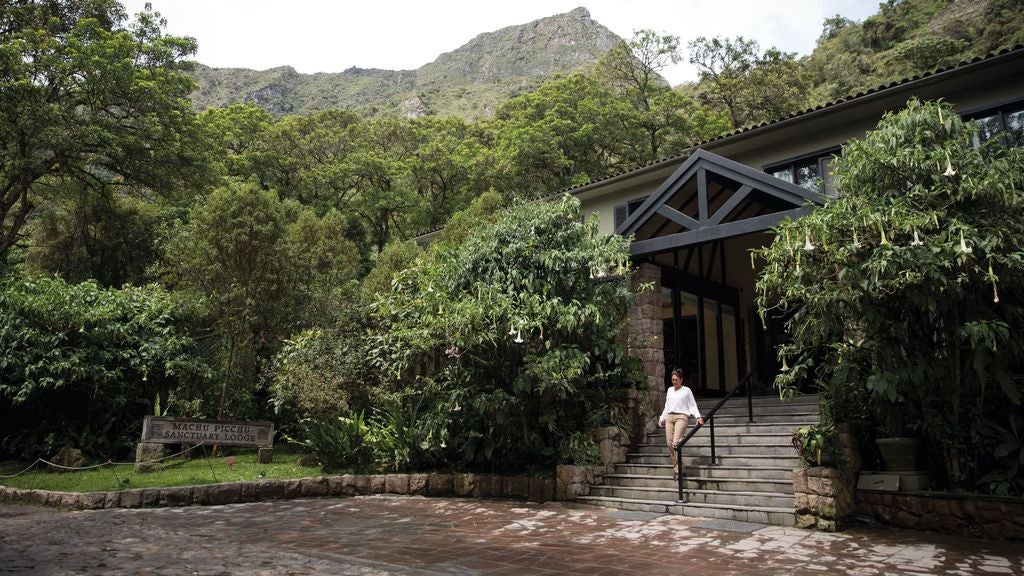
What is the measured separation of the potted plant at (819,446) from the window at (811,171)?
25.4 ft

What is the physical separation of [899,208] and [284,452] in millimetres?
13979

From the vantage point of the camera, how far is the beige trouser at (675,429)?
31.9 ft

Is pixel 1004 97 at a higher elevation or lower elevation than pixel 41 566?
higher

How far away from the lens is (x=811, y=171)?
49.6 feet

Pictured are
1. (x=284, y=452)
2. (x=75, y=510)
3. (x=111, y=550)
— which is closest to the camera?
(x=111, y=550)

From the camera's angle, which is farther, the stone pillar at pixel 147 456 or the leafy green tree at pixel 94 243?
the leafy green tree at pixel 94 243

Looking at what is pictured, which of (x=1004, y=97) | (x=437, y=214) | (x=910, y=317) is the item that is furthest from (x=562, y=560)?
(x=437, y=214)

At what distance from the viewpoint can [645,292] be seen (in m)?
12.6

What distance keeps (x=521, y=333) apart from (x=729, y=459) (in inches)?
149

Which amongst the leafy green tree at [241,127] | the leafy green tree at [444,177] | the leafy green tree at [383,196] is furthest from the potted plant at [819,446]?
the leafy green tree at [241,127]

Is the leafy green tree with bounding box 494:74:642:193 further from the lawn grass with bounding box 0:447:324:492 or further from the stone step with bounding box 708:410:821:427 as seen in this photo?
the stone step with bounding box 708:410:821:427

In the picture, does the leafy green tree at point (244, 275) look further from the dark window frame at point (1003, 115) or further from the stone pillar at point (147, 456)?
the dark window frame at point (1003, 115)

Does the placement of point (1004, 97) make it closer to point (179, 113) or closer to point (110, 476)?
point (110, 476)

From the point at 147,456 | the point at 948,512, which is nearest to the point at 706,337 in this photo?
the point at 948,512
